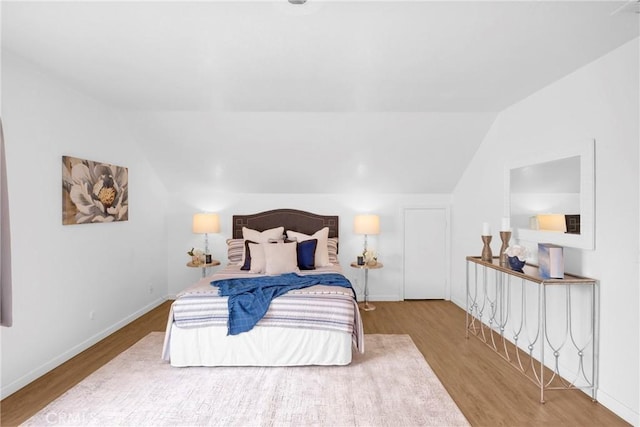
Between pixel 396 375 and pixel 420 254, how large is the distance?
2.75 m

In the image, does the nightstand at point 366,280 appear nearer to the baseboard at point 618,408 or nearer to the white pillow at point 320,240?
the white pillow at point 320,240

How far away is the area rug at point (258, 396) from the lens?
2357 mm

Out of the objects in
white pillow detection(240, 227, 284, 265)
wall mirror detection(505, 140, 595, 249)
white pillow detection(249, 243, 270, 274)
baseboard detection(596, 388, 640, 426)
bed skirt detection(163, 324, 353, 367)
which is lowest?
baseboard detection(596, 388, 640, 426)

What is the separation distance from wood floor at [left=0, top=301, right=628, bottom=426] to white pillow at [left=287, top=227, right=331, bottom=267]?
966 millimetres

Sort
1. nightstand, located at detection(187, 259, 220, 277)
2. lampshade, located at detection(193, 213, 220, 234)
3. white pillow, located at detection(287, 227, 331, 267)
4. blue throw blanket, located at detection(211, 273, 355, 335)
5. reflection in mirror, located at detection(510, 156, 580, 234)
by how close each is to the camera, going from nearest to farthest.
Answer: reflection in mirror, located at detection(510, 156, 580, 234) < blue throw blanket, located at detection(211, 273, 355, 335) < white pillow, located at detection(287, 227, 331, 267) < nightstand, located at detection(187, 259, 220, 277) < lampshade, located at detection(193, 213, 220, 234)

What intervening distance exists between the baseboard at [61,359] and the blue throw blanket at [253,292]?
1350mm

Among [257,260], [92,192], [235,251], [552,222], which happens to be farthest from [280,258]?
[552,222]

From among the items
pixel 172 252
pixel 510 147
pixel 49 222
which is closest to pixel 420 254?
pixel 510 147

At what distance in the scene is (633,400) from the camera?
7.66 feet

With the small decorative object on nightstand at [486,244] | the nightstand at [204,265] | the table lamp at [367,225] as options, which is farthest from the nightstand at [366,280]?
the nightstand at [204,265]

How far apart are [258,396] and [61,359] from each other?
192cm

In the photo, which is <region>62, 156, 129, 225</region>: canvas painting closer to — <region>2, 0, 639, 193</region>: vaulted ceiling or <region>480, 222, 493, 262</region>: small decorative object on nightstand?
<region>2, 0, 639, 193</region>: vaulted ceiling

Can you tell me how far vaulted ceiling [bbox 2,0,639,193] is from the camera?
2.08 metres

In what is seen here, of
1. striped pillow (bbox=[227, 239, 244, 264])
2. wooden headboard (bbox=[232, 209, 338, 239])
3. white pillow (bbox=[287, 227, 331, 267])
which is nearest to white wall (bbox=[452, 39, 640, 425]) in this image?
white pillow (bbox=[287, 227, 331, 267])
